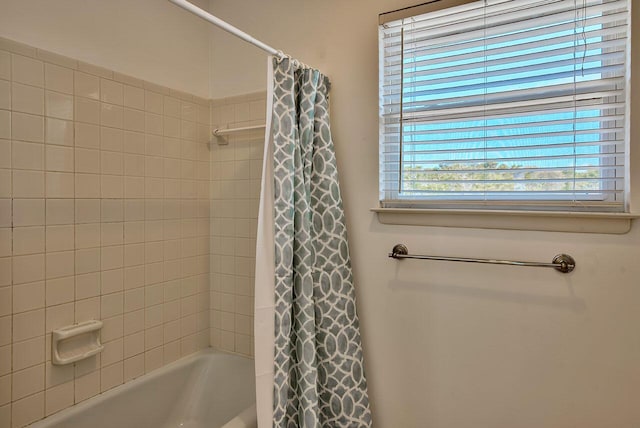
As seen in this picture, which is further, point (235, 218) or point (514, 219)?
point (235, 218)

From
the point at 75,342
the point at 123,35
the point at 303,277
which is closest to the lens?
the point at 303,277

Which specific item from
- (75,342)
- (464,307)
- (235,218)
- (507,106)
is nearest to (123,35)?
(235,218)

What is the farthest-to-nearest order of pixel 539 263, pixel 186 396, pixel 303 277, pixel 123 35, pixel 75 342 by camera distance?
pixel 186 396 < pixel 123 35 < pixel 75 342 < pixel 303 277 < pixel 539 263

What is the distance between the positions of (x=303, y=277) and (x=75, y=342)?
97cm

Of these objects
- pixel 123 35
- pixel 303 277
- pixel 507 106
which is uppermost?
pixel 123 35

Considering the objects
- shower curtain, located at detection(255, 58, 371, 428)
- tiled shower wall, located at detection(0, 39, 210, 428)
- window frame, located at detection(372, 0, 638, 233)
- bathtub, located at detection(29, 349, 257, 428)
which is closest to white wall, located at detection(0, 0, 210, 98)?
tiled shower wall, located at detection(0, 39, 210, 428)

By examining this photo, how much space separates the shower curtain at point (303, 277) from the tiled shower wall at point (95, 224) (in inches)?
23.8

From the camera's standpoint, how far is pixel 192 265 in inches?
79.7

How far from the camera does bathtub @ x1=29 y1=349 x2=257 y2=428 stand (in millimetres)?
1642

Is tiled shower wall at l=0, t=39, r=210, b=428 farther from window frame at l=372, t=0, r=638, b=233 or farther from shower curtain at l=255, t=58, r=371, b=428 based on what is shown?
window frame at l=372, t=0, r=638, b=233

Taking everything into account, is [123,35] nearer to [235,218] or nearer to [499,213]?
[235,218]

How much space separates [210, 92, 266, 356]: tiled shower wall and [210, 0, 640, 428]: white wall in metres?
0.45

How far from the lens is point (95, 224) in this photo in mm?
1576

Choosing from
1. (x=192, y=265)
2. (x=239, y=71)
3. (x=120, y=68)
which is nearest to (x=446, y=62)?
(x=239, y=71)
